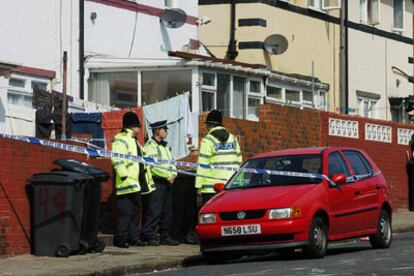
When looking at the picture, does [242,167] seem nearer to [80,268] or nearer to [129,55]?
[80,268]

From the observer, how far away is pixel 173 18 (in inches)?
1015

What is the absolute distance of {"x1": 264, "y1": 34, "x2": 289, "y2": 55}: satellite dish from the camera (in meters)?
28.8

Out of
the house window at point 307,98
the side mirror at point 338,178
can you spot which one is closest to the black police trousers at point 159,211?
the side mirror at point 338,178

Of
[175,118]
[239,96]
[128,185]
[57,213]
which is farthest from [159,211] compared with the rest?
[239,96]

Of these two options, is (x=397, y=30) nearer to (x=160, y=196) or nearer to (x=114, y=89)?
(x=114, y=89)

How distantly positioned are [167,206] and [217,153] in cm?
117

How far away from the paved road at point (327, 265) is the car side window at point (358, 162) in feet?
3.82

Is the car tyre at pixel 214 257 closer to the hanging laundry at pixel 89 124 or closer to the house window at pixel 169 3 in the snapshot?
the hanging laundry at pixel 89 124

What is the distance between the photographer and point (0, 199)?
1492 centimetres

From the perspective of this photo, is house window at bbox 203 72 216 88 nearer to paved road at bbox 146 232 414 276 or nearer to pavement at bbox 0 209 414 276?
pavement at bbox 0 209 414 276

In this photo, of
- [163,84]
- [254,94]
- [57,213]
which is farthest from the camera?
[254,94]

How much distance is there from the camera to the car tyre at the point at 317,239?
1453cm

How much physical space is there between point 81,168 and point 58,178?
0.55 metres

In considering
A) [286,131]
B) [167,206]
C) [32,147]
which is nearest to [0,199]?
[32,147]
